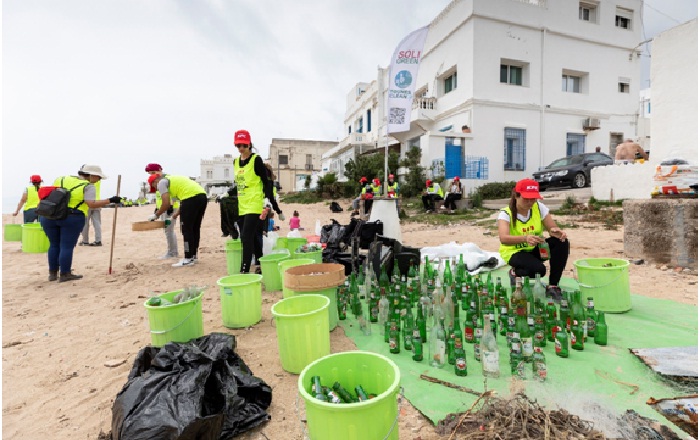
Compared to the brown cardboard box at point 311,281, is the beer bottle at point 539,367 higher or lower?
lower

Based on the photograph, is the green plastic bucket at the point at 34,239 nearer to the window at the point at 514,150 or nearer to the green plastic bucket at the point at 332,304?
the green plastic bucket at the point at 332,304

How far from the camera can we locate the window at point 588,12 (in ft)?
55.8

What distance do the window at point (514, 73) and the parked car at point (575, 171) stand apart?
532 centimetres

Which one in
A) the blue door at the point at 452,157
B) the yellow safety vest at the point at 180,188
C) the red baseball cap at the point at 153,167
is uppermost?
the blue door at the point at 452,157

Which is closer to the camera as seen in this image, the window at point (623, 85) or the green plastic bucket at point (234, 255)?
the green plastic bucket at point (234, 255)

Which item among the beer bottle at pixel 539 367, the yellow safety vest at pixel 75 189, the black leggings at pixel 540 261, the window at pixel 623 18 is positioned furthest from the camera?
the window at pixel 623 18

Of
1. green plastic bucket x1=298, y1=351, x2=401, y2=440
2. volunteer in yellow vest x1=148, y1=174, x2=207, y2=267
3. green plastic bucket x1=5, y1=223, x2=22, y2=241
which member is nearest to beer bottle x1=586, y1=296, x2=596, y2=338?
green plastic bucket x1=298, y1=351, x2=401, y2=440

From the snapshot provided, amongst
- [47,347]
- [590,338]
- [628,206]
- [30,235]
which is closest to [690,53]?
[628,206]

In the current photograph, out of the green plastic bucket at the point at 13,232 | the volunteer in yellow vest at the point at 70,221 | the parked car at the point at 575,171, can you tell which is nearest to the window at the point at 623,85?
the parked car at the point at 575,171

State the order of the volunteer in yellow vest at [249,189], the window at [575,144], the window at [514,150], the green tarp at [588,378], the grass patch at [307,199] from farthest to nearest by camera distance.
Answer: the grass patch at [307,199] < the window at [575,144] < the window at [514,150] < the volunteer in yellow vest at [249,189] < the green tarp at [588,378]

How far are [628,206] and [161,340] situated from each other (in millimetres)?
6163

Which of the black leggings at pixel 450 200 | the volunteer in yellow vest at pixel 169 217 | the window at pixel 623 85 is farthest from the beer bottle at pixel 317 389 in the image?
the window at pixel 623 85

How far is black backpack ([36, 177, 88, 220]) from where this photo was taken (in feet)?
14.9

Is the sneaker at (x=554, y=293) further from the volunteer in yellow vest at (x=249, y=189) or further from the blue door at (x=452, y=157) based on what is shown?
the blue door at (x=452, y=157)
